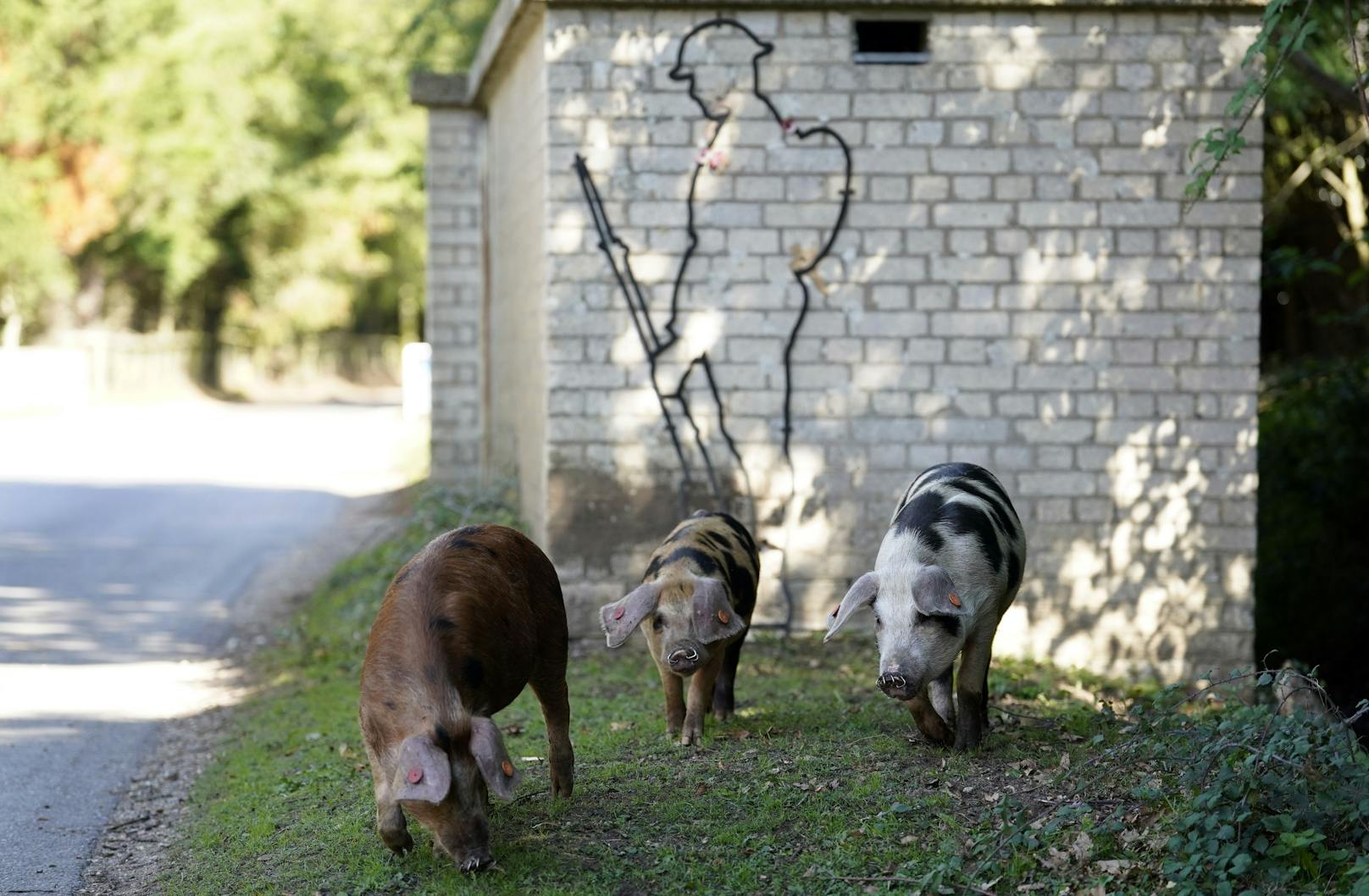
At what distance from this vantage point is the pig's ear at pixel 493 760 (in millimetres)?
5074

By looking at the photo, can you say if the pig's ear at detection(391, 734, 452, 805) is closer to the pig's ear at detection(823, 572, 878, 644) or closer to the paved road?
the paved road

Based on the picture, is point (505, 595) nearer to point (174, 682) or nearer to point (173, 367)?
point (174, 682)

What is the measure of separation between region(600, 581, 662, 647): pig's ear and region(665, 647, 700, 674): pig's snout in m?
0.21

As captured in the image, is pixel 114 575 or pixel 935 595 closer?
pixel 935 595

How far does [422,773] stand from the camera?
5.02 m

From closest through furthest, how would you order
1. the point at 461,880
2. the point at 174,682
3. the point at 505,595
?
1. the point at 461,880
2. the point at 505,595
3. the point at 174,682

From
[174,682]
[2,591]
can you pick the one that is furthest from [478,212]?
[174,682]

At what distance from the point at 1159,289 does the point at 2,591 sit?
29.3 ft

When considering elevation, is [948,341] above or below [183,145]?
below

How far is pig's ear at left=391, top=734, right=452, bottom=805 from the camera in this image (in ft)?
16.4

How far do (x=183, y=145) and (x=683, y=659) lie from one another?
30788 mm

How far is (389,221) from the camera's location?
4131cm

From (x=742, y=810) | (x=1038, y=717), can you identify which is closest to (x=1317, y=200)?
(x=1038, y=717)

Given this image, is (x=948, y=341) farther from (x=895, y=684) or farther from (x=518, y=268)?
(x=895, y=684)
